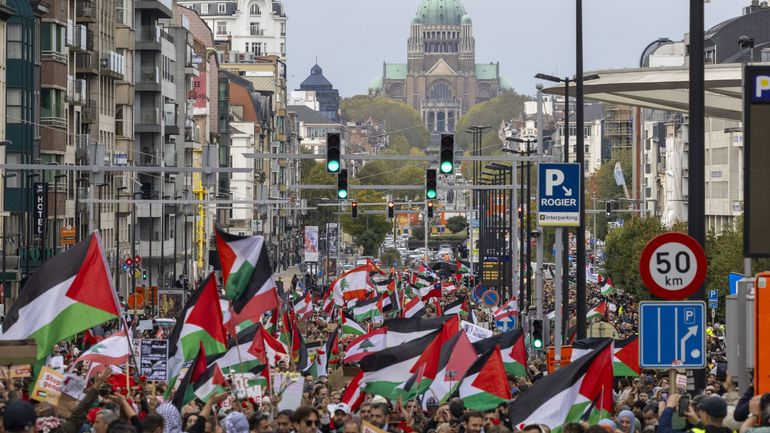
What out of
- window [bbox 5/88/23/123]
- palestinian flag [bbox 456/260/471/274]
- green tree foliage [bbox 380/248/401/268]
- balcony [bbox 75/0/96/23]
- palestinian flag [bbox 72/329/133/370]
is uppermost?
balcony [bbox 75/0/96/23]

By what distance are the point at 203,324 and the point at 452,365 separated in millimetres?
4059

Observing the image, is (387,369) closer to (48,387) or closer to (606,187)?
(48,387)

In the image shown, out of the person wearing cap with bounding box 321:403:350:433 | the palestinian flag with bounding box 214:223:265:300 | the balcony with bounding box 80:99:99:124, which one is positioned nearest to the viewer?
the person wearing cap with bounding box 321:403:350:433

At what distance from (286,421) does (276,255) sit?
137m

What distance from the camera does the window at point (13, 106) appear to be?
64.9 m

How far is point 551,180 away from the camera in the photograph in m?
28.6

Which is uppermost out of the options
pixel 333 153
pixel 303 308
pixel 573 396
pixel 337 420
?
pixel 333 153

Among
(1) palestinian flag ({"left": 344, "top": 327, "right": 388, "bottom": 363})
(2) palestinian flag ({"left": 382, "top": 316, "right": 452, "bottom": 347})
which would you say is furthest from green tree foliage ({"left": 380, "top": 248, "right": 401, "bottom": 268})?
(2) palestinian flag ({"left": 382, "top": 316, "right": 452, "bottom": 347})

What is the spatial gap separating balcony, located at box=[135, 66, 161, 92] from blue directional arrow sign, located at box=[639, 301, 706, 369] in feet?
270

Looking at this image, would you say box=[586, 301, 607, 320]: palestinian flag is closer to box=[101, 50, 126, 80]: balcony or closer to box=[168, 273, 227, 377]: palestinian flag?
box=[168, 273, 227, 377]: palestinian flag

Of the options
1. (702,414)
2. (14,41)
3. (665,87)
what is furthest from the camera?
(14,41)

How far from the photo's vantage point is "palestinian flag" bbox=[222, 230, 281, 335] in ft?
68.4

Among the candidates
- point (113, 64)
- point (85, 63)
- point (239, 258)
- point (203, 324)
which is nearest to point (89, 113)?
point (85, 63)

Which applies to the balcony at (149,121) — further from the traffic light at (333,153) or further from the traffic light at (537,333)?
the traffic light at (333,153)
